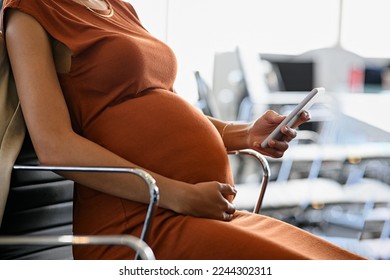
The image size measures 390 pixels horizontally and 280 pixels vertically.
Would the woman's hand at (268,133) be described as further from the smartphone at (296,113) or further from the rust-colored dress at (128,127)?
the rust-colored dress at (128,127)

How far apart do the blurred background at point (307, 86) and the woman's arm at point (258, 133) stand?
179 centimetres

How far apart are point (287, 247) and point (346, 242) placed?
2.38 metres

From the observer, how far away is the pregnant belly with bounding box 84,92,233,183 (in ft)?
4.72

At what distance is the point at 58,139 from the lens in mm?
1373

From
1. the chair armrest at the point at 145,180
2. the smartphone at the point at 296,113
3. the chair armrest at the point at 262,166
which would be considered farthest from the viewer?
the chair armrest at the point at 262,166

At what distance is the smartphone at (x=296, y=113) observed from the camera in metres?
1.51

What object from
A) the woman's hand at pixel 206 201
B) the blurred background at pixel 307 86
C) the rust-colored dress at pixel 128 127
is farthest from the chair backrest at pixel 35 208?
the blurred background at pixel 307 86

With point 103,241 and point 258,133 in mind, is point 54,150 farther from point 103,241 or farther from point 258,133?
point 258,133

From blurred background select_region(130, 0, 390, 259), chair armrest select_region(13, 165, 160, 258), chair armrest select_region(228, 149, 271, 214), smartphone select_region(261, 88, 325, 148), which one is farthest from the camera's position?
blurred background select_region(130, 0, 390, 259)

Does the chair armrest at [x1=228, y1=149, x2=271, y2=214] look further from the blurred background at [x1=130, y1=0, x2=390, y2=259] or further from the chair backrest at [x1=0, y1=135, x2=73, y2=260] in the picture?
the blurred background at [x1=130, y1=0, x2=390, y2=259]

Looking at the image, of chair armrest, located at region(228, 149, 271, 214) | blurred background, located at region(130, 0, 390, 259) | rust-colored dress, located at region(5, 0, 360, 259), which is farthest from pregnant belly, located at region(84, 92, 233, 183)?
blurred background, located at region(130, 0, 390, 259)

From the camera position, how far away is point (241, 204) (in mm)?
3641

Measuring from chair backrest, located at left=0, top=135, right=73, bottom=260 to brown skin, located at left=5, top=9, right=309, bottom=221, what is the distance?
0.16 metres

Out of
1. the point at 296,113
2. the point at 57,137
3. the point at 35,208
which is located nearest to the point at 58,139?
the point at 57,137
